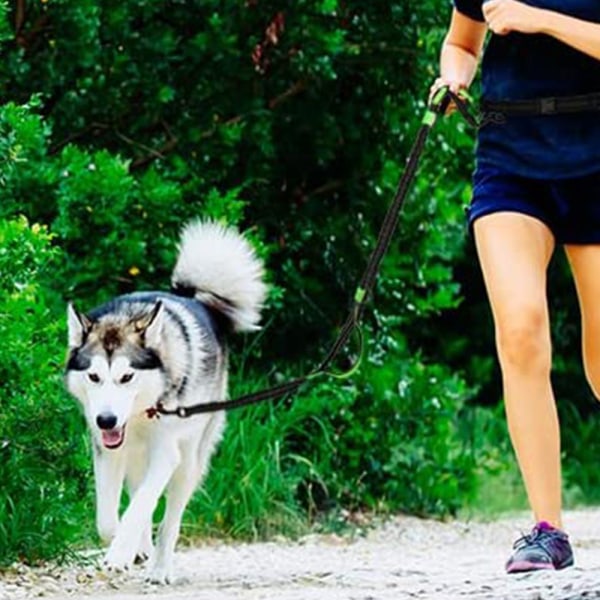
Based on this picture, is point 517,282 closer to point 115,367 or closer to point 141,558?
point 115,367

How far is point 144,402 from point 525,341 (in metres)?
1.98

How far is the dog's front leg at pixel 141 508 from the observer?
6820 mm

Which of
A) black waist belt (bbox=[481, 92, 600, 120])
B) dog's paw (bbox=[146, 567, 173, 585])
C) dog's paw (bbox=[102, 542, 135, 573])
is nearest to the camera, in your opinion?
black waist belt (bbox=[481, 92, 600, 120])

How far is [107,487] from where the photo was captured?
7.10 meters

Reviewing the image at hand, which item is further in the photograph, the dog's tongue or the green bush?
the green bush

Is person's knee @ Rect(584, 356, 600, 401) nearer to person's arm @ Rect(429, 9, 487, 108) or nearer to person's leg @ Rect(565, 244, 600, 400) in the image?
person's leg @ Rect(565, 244, 600, 400)

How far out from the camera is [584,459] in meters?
14.2

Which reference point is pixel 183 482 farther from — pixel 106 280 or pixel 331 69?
pixel 331 69

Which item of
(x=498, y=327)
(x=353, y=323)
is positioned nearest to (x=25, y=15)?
(x=353, y=323)

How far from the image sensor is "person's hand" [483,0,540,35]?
18.3ft

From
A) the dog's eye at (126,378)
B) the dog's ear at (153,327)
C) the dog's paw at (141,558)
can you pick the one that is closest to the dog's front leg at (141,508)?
the dog's eye at (126,378)

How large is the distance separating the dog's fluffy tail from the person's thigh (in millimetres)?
2364

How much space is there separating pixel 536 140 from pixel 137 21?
14.7 feet

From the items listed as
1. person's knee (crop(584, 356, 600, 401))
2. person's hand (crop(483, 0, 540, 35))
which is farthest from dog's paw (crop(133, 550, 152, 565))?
person's hand (crop(483, 0, 540, 35))
